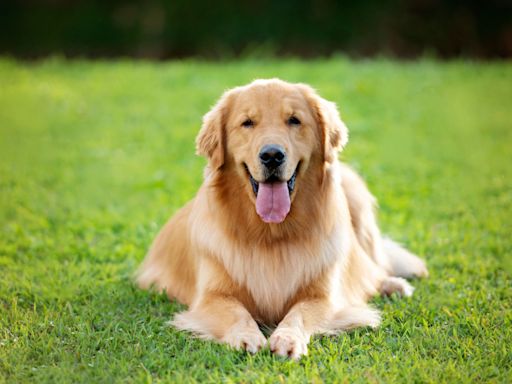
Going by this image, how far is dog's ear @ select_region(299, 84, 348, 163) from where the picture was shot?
4.83m

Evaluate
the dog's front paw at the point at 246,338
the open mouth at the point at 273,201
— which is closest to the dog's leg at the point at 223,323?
the dog's front paw at the point at 246,338

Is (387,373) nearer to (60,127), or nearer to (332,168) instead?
(332,168)

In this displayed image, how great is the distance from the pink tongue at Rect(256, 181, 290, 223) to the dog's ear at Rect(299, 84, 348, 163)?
1.49 feet

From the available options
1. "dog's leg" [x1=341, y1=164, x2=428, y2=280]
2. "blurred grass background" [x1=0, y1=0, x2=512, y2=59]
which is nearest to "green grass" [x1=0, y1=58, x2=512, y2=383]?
"dog's leg" [x1=341, y1=164, x2=428, y2=280]

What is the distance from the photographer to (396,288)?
5.44m

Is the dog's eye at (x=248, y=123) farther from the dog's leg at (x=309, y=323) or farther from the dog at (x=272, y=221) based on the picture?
the dog's leg at (x=309, y=323)

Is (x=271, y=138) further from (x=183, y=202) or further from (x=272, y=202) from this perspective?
(x=183, y=202)

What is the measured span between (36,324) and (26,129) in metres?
6.93

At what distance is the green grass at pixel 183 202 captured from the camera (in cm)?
410

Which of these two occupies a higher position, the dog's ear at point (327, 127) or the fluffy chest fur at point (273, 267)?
the dog's ear at point (327, 127)

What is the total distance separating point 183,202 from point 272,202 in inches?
139

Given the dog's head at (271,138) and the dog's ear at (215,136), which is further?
the dog's ear at (215,136)

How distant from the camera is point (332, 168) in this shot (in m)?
4.91

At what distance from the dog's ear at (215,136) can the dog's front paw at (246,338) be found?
1103mm
